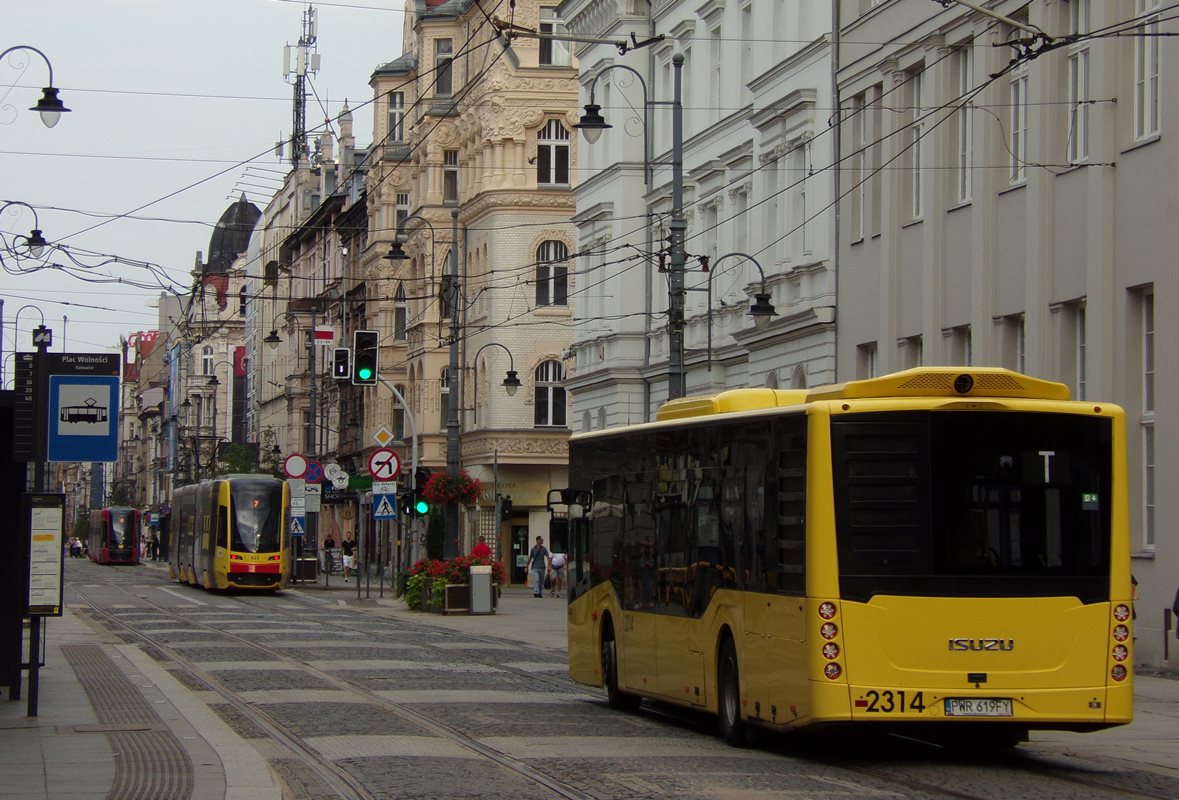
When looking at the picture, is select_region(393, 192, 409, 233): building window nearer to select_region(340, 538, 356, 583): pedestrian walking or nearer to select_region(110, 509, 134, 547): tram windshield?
select_region(340, 538, 356, 583): pedestrian walking

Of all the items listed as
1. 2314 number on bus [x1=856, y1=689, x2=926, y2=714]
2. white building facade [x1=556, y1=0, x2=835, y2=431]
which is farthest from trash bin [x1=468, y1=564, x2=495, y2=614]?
2314 number on bus [x1=856, y1=689, x2=926, y2=714]

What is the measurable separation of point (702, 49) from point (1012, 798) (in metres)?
37.6

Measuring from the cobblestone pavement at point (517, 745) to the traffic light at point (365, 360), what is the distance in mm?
7846

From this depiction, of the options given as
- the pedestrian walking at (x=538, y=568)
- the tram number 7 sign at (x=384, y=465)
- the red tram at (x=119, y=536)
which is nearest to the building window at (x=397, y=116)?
the red tram at (x=119, y=536)

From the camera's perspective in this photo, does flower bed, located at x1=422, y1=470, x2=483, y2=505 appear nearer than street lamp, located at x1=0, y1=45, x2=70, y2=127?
No

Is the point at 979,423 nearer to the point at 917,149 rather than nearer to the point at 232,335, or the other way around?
the point at 917,149

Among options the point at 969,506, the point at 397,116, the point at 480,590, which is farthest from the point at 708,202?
the point at 397,116

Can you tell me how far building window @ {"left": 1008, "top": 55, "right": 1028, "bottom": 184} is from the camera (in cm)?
3122

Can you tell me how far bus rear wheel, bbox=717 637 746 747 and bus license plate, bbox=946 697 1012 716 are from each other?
2147mm

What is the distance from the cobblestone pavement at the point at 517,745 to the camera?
43.8 ft

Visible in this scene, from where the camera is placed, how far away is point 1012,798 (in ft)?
42.0

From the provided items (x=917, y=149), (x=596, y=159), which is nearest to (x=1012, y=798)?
(x=917, y=149)

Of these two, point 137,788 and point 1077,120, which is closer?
point 137,788

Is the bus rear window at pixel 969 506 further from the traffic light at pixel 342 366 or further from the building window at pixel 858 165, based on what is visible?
the traffic light at pixel 342 366
